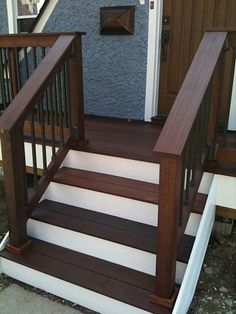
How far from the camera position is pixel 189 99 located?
1.82 m

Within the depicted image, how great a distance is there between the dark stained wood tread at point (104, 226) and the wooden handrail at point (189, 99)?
728 millimetres

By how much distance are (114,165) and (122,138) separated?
0.56 meters

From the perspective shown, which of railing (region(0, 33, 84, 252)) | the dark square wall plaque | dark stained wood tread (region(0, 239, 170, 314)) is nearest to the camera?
dark stained wood tread (region(0, 239, 170, 314))

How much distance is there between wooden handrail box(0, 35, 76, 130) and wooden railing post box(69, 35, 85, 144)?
76 mm

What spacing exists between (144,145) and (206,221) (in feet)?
3.14

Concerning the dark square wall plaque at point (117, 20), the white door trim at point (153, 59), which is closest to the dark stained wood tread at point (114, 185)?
the white door trim at point (153, 59)

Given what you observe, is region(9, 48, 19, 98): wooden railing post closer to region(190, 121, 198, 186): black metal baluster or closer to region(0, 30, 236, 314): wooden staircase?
region(0, 30, 236, 314): wooden staircase

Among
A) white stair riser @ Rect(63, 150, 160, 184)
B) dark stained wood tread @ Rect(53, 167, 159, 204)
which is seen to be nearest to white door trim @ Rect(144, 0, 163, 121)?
white stair riser @ Rect(63, 150, 160, 184)

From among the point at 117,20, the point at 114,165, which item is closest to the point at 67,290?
the point at 114,165

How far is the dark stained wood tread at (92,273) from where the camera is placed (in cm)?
189

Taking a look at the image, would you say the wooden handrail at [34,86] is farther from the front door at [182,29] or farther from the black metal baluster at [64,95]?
the front door at [182,29]

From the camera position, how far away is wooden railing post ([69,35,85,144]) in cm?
258

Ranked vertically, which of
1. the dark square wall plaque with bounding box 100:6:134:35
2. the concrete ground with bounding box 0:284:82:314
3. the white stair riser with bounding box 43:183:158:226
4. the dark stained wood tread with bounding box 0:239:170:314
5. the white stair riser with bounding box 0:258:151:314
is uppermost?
the dark square wall plaque with bounding box 100:6:134:35

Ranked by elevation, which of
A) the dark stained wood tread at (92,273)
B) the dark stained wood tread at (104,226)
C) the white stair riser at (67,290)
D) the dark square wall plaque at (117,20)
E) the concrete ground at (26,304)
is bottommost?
the concrete ground at (26,304)
